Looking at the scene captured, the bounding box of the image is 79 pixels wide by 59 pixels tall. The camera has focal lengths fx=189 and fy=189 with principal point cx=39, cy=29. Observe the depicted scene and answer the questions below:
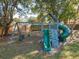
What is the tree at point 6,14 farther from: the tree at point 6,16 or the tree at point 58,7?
the tree at point 58,7

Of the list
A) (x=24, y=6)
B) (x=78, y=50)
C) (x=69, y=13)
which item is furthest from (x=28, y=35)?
(x=78, y=50)

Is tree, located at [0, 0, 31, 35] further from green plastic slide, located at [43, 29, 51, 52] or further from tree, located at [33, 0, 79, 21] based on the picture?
green plastic slide, located at [43, 29, 51, 52]

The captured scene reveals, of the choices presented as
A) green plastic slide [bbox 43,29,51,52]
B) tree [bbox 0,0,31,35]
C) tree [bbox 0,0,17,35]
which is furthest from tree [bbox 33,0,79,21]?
tree [bbox 0,0,17,35]

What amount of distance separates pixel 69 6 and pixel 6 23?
19.1 feet

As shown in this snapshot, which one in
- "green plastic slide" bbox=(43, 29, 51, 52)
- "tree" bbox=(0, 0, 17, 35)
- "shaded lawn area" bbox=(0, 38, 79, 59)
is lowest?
"shaded lawn area" bbox=(0, 38, 79, 59)

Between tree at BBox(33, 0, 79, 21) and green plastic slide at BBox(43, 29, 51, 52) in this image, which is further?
tree at BBox(33, 0, 79, 21)

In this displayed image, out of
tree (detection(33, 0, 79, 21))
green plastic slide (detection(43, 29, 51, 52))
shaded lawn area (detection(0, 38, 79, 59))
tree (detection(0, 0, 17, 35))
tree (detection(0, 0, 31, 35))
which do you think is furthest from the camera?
tree (detection(0, 0, 17, 35))

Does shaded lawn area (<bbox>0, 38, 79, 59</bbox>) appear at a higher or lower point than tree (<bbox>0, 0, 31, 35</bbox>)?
lower

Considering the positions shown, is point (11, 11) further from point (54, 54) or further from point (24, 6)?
point (54, 54)

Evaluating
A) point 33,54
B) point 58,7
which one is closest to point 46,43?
point 33,54

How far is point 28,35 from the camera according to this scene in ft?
43.5

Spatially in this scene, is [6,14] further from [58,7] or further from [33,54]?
[33,54]

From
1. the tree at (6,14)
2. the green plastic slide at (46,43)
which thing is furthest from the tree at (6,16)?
the green plastic slide at (46,43)

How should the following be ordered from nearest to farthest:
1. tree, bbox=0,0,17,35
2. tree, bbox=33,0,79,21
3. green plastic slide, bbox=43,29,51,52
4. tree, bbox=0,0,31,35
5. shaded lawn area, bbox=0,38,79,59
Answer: shaded lawn area, bbox=0,38,79,59, green plastic slide, bbox=43,29,51,52, tree, bbox=33,0,79,21, tree, bbox=0,0,31,35, tree, bbox=0,0,17,35
